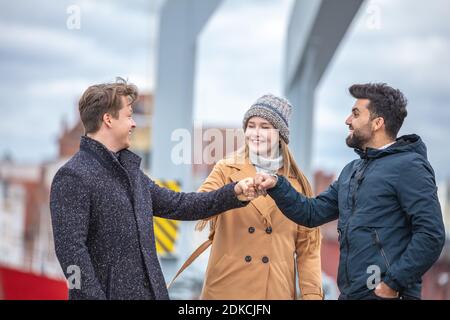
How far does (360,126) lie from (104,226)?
0.97m

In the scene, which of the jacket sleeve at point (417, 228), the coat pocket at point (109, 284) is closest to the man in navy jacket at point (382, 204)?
the jacket sleeve at point (417, 228)

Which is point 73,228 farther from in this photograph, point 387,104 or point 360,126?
point 387,104

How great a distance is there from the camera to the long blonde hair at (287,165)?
3205 millimetres

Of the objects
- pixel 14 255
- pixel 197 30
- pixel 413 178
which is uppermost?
pixel 197 30

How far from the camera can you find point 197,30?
21.5ft

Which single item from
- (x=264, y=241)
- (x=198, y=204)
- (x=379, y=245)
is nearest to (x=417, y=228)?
(x=379, y=245)

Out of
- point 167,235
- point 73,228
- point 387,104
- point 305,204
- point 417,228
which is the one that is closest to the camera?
point 73,228

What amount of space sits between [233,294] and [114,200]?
2.40 feet

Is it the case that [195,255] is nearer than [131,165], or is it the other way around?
[131,165]

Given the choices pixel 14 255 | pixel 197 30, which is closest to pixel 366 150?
pixel 197 30

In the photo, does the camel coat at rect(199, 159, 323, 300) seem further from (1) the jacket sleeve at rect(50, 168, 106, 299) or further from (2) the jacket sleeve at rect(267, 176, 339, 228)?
(1) the jacket sleeve at rect(50, 168, 106, 299)

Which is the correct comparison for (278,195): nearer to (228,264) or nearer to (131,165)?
(228,264)

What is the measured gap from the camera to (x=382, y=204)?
9.05ft
